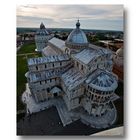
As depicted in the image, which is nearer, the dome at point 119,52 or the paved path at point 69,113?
the dome at point 119,52

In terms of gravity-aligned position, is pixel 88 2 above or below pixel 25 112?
above

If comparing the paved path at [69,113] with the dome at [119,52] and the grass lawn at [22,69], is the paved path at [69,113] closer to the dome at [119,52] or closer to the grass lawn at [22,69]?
the grass lawn at [22,69]

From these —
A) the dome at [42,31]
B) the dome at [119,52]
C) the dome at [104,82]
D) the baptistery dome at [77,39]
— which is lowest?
the dome at [104,82]

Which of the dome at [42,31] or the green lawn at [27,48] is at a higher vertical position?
the dome at [42,31]

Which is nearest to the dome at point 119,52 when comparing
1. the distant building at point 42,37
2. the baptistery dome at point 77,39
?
the baptistery dome at point 77,39

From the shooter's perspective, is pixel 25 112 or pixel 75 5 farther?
pixel 25 112
